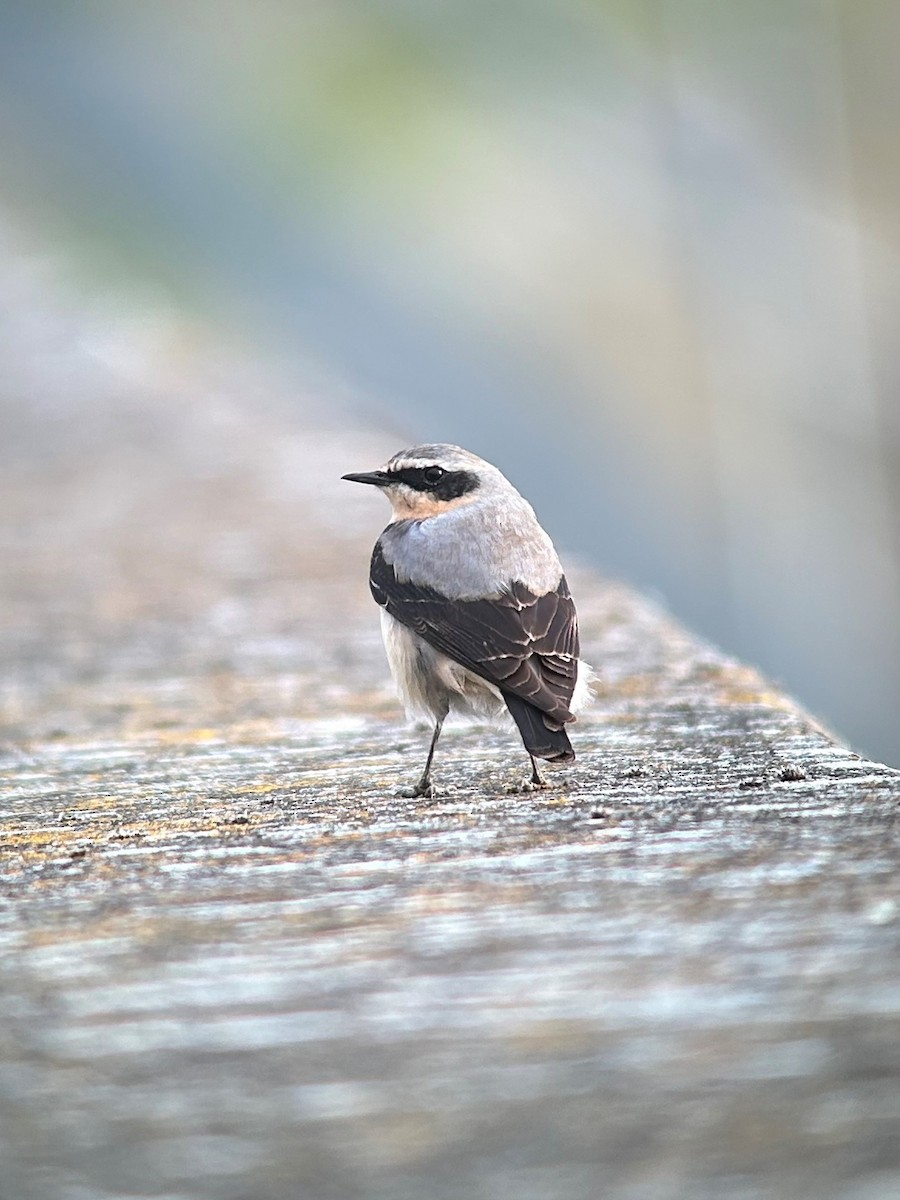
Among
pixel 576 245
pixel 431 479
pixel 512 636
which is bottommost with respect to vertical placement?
pixel 512 636

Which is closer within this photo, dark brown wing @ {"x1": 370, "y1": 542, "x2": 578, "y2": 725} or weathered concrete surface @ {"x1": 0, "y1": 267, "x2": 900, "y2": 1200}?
weathered concrete surface @ {"x1": 0, "y1": 267, "x2": 900, "y2": 1200}

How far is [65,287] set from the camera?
12711 millimetres

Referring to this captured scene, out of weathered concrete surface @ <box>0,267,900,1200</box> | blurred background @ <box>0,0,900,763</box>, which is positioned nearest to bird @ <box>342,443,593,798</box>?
weathered concrete surface @ <box>0,267,900,1200</box>

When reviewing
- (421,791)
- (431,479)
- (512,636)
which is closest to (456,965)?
(421,791)

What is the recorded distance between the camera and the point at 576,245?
9.71 metres

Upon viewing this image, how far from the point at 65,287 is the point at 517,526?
9.25 metres

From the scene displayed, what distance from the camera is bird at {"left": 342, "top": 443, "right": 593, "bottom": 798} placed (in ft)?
13.2

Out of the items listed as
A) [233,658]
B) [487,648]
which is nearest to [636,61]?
[233,658]

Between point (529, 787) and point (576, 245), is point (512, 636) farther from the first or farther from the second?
point (576, 245)

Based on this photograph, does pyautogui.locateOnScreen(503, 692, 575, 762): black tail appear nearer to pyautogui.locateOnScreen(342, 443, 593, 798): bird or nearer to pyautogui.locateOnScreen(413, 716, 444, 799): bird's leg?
pyautogui.locateOnScreen(342, 443, 593, 798): bird

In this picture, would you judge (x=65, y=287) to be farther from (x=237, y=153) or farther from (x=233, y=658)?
(x=233, y=658)

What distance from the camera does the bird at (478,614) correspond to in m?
4.01

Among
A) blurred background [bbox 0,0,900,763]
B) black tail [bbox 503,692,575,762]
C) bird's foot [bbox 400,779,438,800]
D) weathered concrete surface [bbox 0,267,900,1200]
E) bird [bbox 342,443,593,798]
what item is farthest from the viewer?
blurred background [bbox 0,0,900,763]

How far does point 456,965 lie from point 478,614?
181 centimetres
